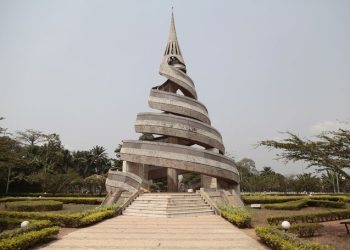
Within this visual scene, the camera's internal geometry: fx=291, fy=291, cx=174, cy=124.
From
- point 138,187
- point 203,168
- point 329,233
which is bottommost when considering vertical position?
point 329,233

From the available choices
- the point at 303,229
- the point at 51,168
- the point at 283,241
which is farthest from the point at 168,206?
the point at 51,168

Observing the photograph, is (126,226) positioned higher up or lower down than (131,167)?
lower down

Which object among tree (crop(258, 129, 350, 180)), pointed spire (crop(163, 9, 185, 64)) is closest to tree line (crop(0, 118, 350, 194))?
tree (crop(258, 129, 350, 180))

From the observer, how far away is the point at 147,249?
1069cm

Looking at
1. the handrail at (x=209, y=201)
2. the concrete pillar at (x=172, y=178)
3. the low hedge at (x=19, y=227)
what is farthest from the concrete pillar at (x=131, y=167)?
the low hedge at (x=19, y=227)

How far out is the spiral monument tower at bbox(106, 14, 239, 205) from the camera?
25.2 m

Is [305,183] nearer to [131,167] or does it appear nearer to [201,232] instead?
[131,167]

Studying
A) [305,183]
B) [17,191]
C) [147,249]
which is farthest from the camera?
[305,183]

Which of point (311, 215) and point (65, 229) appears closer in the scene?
point (65, 229)

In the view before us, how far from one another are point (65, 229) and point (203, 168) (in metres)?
13.2

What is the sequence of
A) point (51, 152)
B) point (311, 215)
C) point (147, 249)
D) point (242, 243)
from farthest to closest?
point (51, 152)
point (311, 215)
point (242, 243)
point (147, 249)

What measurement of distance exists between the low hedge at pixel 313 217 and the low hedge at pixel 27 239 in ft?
36.1

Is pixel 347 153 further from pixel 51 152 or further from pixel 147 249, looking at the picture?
pixel 51 152

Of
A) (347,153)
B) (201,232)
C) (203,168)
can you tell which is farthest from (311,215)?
(203,168)
